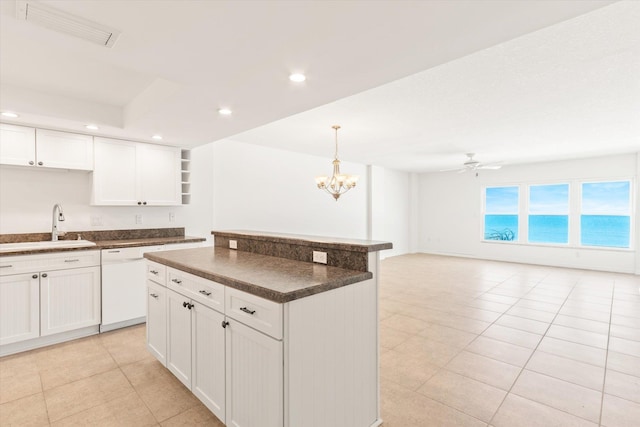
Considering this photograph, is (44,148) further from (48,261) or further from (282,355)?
(282,355)

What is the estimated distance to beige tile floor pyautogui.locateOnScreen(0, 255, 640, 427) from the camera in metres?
2.04

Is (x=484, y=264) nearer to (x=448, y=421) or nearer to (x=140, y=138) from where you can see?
(x=448, y=421)

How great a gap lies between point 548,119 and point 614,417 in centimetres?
350

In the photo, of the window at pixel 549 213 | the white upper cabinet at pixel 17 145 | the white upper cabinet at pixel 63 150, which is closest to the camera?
the white upper cabinet at pixel 17 145

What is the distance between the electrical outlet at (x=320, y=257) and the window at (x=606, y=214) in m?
8.00

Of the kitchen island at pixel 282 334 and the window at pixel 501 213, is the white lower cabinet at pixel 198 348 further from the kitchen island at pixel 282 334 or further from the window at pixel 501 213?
the window at pixel 501 213

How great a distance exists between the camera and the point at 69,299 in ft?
10.3

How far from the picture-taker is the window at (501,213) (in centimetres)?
823

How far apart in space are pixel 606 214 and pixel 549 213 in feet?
3.41

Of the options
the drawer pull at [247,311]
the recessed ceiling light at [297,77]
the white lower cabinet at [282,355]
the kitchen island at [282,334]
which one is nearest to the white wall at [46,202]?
the kitchen island at [282,334]

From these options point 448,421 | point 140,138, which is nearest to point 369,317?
point 448,421

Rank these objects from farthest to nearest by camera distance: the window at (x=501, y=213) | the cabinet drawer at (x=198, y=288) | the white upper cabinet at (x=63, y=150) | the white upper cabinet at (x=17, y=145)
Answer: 1. the window at (x=501, y=213)
2. the white upper cabinet at (x=63, y=150)
3. the white upper cabinet at (x=17, y=145)
4. the cabinet drawer at (x=198, y=288)

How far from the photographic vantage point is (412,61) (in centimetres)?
191

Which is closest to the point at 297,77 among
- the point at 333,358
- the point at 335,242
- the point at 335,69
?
the point at 335,69
